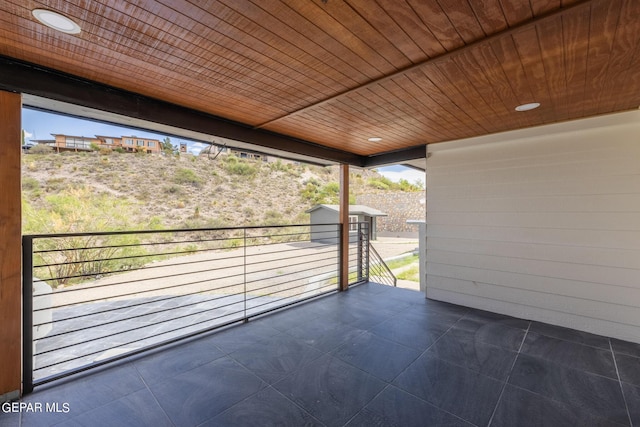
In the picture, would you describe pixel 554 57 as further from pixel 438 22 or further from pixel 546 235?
pixel 546 235

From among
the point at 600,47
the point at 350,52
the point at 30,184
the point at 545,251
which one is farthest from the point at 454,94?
the point at 30,184

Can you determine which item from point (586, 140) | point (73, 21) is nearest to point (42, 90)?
point (73, 21)

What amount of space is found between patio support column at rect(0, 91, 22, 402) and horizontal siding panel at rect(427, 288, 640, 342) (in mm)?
4161

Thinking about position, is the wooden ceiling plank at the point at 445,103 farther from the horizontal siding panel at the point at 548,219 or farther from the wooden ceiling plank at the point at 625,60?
the horizontal siding panel at the point at 548,219

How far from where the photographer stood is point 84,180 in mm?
12531

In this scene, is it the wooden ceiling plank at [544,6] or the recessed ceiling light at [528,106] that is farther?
the recessed ceiling light at [528,106]

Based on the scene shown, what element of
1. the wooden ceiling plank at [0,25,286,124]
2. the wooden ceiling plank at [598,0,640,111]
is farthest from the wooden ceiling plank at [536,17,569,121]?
the wooden ceiling plank at [0,25,286,124]

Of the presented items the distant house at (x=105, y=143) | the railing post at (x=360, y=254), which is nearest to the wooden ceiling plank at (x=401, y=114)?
the railing post at (x=360, y=254)

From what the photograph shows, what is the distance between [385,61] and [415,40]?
0.81 ft

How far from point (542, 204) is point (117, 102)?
4.29 meters

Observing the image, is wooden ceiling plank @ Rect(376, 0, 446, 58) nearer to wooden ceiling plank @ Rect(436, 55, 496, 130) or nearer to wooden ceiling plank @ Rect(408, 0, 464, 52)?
wooden ceiling plank @ Rect(408, 0, 464, 52)

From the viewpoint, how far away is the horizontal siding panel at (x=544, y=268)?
273 cm

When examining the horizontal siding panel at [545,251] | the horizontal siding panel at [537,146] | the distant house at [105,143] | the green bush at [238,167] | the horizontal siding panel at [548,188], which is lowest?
the horizontal siding panel at [545,251]

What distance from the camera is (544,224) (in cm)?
310
